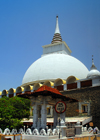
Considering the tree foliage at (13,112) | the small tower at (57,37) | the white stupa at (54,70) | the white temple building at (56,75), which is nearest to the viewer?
the tree foliage at (13,112)

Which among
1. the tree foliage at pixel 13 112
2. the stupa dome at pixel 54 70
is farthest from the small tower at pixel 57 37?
the tree foliage at pixel 13 112

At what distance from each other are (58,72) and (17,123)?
17.7 metres

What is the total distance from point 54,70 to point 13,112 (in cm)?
1639

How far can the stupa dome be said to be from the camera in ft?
120

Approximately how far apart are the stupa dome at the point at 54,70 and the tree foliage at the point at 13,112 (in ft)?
37.2

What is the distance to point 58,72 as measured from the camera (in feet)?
121

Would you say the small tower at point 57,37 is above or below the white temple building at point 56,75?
above

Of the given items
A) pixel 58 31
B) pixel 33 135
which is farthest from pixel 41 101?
pixel 58 31

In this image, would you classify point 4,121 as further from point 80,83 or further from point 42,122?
point 80,83

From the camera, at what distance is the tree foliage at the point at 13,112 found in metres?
21.1

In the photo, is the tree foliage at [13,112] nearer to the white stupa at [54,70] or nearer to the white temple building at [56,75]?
the white temple building at [56,75]

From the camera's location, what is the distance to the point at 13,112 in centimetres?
2278

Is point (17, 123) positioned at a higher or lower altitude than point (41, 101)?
lower

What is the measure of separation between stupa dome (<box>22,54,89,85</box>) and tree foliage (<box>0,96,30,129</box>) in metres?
11.3
